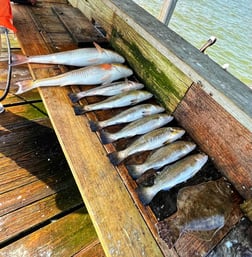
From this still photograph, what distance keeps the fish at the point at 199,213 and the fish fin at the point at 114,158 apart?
46 centimetres

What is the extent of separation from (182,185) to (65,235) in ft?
→ 2.92

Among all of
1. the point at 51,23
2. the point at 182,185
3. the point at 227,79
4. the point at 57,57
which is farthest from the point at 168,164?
the point at 51,23

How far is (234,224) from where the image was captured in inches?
65.7

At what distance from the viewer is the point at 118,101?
2213 mm

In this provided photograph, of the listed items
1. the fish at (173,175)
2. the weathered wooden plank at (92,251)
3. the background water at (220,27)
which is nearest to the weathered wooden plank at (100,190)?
the fish at (173,175)

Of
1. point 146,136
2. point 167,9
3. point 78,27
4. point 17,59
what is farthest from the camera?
point 167,9

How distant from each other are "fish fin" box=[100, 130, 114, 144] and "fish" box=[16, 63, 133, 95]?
64 centimetres

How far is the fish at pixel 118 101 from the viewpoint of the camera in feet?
6.98

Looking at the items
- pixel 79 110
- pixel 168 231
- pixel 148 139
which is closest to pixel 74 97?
pixel 79 110

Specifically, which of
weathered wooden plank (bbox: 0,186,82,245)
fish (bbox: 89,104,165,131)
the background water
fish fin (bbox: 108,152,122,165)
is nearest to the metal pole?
fish (bbox: 89,104,165,131)

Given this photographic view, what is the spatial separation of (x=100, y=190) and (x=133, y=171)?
0.26m

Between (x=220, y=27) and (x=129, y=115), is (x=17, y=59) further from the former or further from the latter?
(x=220, y=27)

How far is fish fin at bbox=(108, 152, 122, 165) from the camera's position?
1800 millimetres

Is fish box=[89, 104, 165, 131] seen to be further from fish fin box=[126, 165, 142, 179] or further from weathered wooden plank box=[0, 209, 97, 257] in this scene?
weathered wooden plank box=[0, 209, 97, 257]
